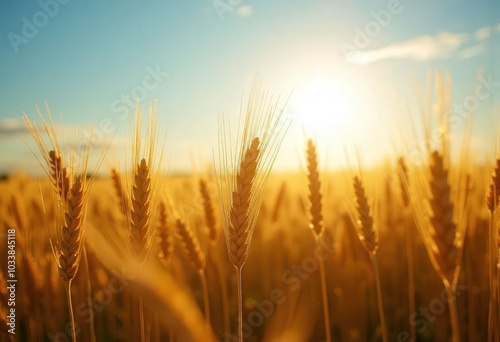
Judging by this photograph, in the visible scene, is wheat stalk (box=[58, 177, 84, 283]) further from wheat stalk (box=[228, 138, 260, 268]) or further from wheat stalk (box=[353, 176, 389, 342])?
wheat stalk (box=[353, 176, 389, 342])

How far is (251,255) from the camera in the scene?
15.1 ft

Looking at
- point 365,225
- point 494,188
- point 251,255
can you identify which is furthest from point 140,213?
point 251,255

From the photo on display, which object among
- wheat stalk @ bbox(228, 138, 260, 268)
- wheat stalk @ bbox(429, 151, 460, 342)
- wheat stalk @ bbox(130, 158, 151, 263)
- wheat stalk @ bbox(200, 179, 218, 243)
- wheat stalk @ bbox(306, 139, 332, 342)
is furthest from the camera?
wheat stalk @ bbox(200, 179, 218, 243)

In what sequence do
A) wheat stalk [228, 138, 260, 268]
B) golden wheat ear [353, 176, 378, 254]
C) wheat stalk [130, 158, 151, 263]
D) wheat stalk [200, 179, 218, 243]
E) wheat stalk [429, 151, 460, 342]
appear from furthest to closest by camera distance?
wheat stalk [200, 179, 218, 243], golden wheat ear [353, 176, 378, 254], wheat stalk [130, 158, 151, 263], wheat stalk [228, 138, 260, 268], wheat stalk [429, 151, 460, 342]

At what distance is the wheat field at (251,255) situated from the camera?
141cm

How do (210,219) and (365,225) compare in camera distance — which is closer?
(365,225)

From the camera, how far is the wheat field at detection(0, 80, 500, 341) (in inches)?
55.6

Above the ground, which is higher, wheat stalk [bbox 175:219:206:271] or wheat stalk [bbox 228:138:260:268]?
wheat stalk [bbox 228:138:260:268]

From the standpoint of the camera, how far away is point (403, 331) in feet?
Answer: 10.5

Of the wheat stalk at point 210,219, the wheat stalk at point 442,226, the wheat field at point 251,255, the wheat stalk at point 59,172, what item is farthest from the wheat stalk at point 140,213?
the wheat stalk at point 442,226

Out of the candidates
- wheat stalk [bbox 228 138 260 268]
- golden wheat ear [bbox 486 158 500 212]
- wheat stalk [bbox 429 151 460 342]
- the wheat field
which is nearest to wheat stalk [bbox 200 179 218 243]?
the wheat field

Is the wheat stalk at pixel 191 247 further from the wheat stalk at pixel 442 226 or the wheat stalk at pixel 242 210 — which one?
the wheat stalk at pixel 442 226

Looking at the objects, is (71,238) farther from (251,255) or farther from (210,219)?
(251,255)

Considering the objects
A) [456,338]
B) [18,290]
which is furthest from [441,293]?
[18,290]
